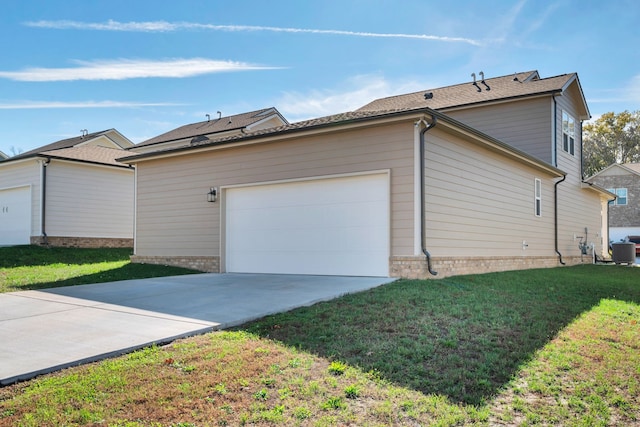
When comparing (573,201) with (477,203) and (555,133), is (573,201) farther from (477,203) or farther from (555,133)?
(477,203)

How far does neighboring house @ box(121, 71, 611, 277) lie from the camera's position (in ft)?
29.5

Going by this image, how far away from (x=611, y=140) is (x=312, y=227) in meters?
43.8

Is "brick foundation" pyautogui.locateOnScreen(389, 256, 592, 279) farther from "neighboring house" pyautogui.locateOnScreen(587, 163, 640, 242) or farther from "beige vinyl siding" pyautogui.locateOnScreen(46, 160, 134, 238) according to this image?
"neighboring house" pyautogui.locateOnScreen(587, 163, 640, 242)

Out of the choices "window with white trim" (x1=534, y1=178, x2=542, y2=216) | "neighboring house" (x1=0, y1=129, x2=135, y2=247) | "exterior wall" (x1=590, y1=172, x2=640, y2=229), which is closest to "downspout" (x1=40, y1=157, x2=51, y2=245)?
"neighboring house" (x1=0, y1=129, x2=135, y2=247)

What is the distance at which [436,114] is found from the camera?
875 centimetres

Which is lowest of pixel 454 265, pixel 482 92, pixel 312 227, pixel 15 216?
pixel 454 265


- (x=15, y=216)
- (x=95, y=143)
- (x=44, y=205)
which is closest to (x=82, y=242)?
(x=44, y=205)

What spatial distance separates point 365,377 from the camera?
13.1 feet

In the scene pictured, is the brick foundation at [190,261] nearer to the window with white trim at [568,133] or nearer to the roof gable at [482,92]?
the roof gable at [482,92]

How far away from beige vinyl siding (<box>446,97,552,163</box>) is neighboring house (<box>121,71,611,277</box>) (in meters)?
0.39

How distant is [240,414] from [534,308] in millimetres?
5136

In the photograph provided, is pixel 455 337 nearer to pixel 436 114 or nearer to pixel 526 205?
pixel 436 114

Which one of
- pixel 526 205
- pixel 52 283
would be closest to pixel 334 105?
pixel 526 205

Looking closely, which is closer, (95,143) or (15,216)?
(15,216)
